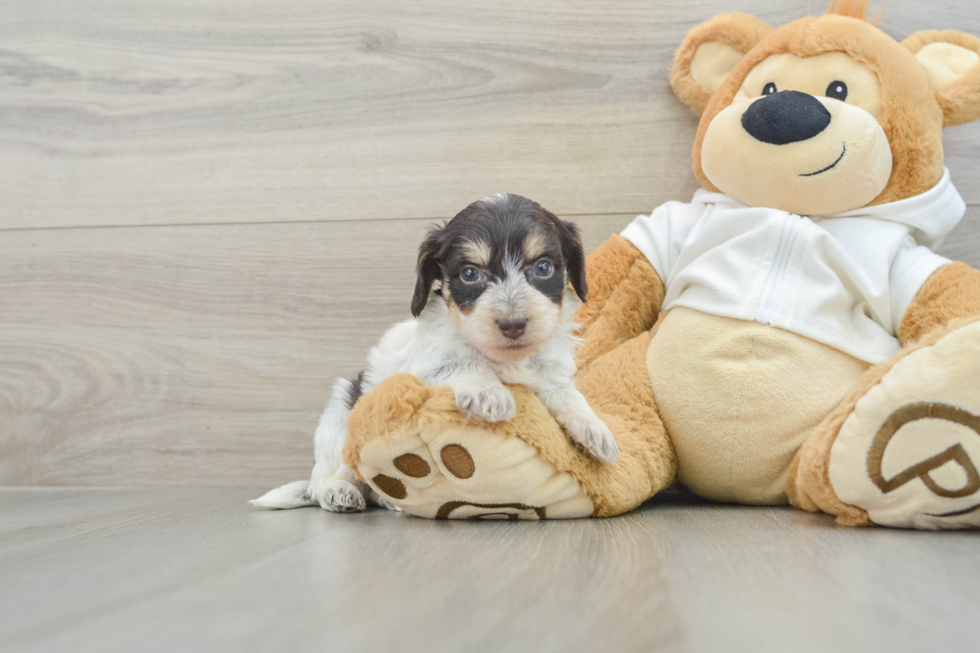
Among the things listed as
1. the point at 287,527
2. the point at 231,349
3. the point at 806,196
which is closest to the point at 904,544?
the point at 806,196

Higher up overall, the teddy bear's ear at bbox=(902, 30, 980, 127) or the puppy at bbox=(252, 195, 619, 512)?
the teddy bear's ear at bbox=(902, 30, 980, 127)

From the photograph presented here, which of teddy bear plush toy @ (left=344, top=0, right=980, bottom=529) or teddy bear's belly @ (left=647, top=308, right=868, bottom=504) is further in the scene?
teddy bear's belly @ (left=647, top=308, right=868, bottom=504)

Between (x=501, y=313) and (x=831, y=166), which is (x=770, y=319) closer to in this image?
(x=831, y=166)

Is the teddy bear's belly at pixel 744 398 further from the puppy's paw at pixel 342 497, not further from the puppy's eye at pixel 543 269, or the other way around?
the puppy's paw at pixel 342 497

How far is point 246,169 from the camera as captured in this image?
214cm

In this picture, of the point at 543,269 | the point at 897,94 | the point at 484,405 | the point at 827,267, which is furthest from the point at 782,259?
the point at 484,405

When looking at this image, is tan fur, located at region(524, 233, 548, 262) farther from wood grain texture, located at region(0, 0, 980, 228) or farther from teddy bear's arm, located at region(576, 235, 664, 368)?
wood grain texture, located at region(0, 0, 980, 228)

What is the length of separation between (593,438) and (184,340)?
144 cm

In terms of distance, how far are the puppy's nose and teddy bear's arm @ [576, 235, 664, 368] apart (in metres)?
0.49

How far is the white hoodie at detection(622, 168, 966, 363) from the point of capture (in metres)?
1.47

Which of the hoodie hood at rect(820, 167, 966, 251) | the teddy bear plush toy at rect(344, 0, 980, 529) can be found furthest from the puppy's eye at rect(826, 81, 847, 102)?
the hoodie hood at rect(820, 167, 966, 251)

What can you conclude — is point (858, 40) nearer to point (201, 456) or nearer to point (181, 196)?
point (181, 196)

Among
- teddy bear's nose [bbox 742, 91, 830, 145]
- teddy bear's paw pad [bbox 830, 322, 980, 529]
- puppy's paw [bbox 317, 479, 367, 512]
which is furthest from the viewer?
puppy's paw [bbox 317, 479, 367, 512]

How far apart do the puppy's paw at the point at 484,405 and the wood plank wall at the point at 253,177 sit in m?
0.89
